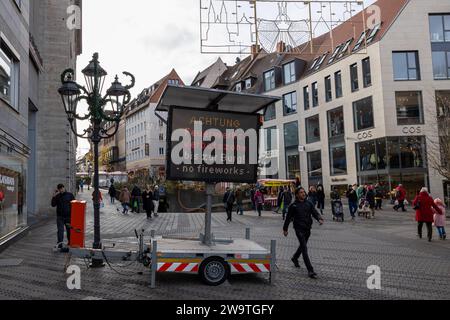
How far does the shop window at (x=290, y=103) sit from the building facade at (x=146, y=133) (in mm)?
28257

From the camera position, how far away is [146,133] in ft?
262

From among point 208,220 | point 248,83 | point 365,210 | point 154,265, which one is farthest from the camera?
point 248,83

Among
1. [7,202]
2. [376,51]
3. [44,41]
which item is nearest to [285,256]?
[7,202]

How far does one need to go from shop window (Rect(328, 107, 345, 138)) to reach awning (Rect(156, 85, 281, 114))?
103 feet

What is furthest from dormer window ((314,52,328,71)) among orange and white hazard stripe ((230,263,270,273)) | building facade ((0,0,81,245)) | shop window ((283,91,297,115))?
orange and white hazard stripe ((230,263,270,273))

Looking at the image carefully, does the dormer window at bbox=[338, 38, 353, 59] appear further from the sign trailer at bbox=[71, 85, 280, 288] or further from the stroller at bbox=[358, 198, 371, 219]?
the sign trailer at bbox=[71, 85, 280, 288]

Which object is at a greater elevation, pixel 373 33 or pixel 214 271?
pixel 373 33

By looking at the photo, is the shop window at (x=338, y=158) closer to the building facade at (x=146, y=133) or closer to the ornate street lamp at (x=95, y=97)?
the ornate street lamp at (x=95, y=97)

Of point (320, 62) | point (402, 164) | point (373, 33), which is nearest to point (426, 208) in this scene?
point (402, 164)

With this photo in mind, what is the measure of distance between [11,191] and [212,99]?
27.4 feet

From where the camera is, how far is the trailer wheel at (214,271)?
25.9 ft

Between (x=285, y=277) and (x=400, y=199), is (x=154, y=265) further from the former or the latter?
(x=400, y=199)

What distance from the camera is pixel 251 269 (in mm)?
8055

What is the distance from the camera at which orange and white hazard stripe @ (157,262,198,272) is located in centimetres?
773
